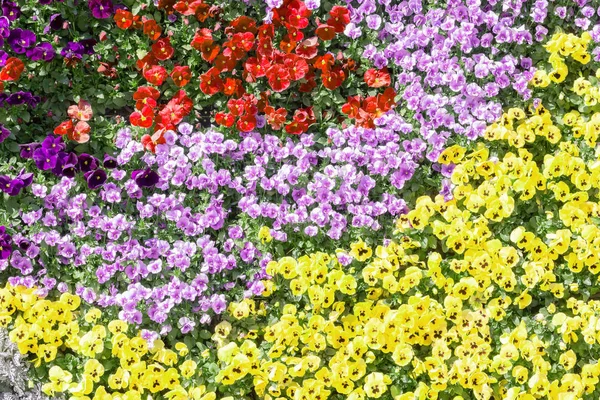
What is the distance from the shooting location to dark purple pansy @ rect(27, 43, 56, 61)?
4.46 metres

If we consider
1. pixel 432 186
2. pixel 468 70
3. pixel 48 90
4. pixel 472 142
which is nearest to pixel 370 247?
pixel 432 186

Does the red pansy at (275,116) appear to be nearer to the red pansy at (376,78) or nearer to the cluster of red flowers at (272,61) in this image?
the cluster of red flowers at (272,61)

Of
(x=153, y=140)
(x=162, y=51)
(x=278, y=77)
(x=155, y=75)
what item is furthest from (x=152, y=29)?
(x=278, y=77)

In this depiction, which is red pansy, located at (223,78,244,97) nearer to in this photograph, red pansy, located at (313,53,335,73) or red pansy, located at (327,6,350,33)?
red pansy, located at (313,53,335,73)

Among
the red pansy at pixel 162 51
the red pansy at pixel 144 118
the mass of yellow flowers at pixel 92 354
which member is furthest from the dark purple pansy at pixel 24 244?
the red pansy at pixel 162 51

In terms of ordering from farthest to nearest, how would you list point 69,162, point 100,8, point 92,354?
1. point 100,8
2. point 69,162
3. point 92,354

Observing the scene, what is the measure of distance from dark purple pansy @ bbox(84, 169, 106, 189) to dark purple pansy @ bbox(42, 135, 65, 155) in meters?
0.21

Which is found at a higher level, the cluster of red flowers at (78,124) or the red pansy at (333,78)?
the red pansy at (333,78)

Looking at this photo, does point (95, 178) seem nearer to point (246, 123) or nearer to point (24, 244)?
point (24, 244)

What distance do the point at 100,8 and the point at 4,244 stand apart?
140 cm

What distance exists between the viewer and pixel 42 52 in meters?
4.50

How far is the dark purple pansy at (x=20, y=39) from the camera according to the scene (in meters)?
4.39

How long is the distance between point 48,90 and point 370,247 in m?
2.00

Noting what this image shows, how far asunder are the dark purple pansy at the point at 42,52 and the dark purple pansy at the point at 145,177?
2.68 ft
